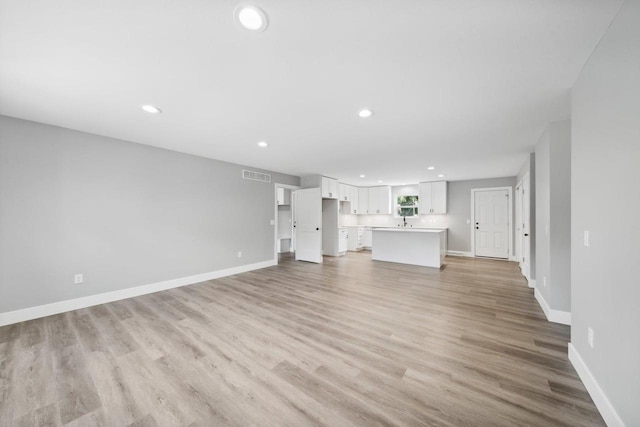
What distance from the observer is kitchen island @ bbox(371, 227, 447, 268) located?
574cm

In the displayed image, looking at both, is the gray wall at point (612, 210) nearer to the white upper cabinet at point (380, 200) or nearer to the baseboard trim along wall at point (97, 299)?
the baseboard trim along wall at point (97, 299)

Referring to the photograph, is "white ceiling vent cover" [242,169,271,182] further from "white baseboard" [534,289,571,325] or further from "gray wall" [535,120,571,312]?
"white baseboard" [534,289,571,325]

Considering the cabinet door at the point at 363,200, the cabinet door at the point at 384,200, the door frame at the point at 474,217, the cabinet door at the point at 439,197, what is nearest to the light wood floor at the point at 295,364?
the door frame at the point at 474,217

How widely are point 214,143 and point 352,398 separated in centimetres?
390

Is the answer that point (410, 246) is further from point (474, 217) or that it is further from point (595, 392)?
point (595, 392)

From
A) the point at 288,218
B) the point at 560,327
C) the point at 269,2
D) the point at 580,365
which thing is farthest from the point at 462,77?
the point at 288,218

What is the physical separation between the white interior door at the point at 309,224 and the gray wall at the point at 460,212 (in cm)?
461

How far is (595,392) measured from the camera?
1.58m

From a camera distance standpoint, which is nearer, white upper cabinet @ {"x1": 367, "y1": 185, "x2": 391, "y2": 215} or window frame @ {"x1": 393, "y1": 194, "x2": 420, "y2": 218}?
window frame @ {"x1": 393, "y1": 194, "x2": 420, "y2": 218}

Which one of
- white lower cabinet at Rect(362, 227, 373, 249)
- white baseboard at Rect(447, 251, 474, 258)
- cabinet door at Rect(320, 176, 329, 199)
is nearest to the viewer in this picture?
cabinet door at Rect(320, 176, 329, 199)

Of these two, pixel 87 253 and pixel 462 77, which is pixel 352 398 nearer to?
pixel 462 77

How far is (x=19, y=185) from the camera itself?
282cm

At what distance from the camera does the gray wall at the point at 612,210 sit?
1197 millimetres

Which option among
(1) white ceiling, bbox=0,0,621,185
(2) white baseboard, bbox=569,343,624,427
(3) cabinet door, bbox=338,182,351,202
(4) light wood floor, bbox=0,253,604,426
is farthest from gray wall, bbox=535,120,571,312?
(3) cabinet door, bbox=338,182,351,202
